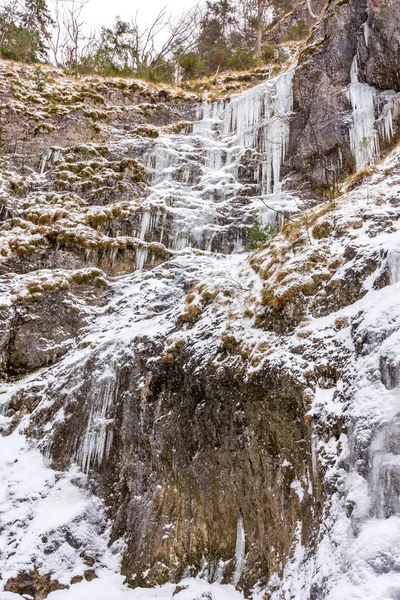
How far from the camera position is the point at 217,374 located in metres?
6.00

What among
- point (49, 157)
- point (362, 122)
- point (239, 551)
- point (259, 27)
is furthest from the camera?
point (259, 27)

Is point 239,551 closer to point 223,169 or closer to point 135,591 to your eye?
point 135,591

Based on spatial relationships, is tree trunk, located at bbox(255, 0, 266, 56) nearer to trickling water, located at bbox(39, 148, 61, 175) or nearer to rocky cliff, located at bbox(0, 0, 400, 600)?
rocky cliff, located at bbox(0, 0, 400, 600)

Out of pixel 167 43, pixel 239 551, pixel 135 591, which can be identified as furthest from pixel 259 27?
pixel 135 591

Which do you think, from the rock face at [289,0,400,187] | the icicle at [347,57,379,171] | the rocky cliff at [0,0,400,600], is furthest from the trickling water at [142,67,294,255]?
the icicle at [347,57,379,171]

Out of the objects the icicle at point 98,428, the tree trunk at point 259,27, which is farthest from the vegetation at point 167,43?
the icicle at point 98,428

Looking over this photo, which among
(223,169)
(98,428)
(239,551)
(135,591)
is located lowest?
(135,591)

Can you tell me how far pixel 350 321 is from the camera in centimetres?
502

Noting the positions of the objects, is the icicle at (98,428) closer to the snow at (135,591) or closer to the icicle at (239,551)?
the snow at (135,591)

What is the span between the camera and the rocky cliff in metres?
4.25

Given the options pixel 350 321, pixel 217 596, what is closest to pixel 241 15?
pixel 350 321

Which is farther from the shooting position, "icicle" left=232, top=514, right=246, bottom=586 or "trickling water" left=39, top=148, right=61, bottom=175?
"trickling water" left=39, top=148, right=61, bottom=175

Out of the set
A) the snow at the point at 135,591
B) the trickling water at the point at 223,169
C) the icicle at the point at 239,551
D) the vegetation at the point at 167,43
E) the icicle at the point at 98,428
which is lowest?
the snow at the point at 135,591

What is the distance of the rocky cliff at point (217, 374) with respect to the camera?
425cm
